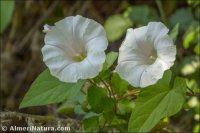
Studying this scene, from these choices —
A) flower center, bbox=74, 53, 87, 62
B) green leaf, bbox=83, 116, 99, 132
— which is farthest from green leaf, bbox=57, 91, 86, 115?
flower center, bbox=74, 53, 87, 62

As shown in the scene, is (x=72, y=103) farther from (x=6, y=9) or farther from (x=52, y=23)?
(x=52, y=23)

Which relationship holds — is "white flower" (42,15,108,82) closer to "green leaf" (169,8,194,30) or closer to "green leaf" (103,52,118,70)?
"green leaf" (103,52,118,70)

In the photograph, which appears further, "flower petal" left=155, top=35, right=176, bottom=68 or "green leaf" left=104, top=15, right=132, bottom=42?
"green leaf" left=104, top=15, right=132, bottom=42

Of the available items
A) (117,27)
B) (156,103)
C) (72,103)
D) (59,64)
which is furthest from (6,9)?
(156,103)

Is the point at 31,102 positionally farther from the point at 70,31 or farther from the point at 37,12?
the point at 37,12

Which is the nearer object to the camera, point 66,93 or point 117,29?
point 66,93

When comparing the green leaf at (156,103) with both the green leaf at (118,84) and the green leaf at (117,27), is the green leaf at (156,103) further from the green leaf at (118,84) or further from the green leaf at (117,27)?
the green leaf at (117,27)

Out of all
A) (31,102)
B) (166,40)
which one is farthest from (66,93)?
(166,40)
